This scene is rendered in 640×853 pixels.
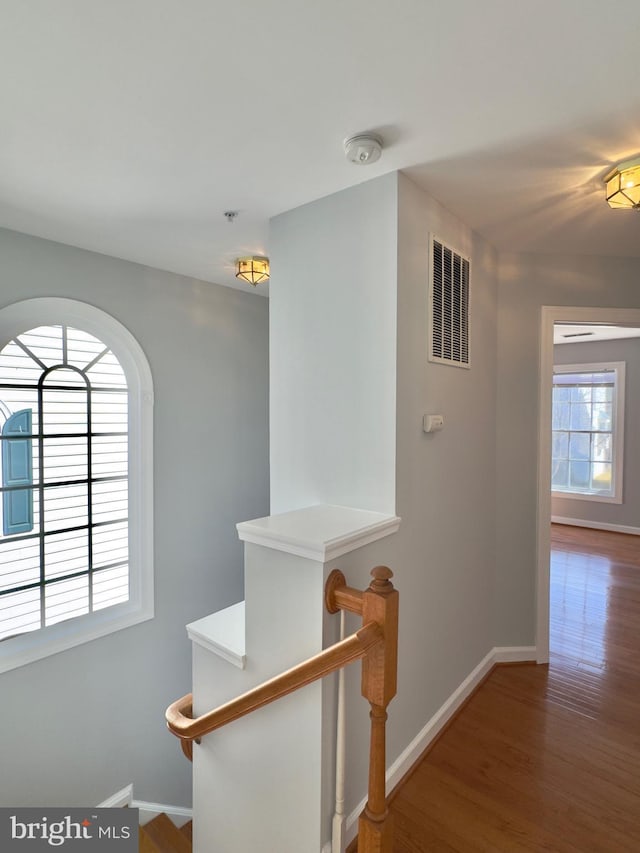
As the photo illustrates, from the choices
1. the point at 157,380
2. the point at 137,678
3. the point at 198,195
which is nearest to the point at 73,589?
the point at 137,678

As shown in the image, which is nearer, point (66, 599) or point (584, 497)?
point (66, 599)

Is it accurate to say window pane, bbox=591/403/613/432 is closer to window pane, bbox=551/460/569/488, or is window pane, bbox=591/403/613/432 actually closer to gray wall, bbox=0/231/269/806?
window pane, bbox=551/460/569/488

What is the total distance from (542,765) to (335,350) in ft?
6.43

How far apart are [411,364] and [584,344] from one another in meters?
5.43

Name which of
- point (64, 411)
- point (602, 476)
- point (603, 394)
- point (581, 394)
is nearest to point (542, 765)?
point (64, 411)

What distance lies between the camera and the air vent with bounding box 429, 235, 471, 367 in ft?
6.37

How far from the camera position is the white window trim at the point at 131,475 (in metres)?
2.60

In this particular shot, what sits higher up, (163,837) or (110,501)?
(110,501)

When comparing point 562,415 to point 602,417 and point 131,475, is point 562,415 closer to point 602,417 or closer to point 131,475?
point 602,417

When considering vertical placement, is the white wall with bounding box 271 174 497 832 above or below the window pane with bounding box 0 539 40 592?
above
